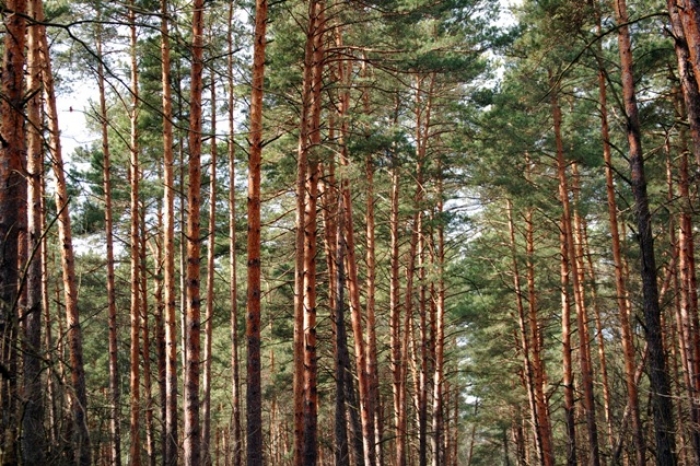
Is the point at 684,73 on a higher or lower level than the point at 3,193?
higher

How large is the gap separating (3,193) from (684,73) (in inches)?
215

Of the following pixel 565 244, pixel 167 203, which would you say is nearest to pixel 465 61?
pixel 565 244

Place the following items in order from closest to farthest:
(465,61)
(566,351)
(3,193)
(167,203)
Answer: (3,193), (167,203), (465,61), (566,351)

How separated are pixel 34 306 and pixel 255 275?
19.9 ft

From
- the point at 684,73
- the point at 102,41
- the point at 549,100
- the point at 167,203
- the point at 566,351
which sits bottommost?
the point at 566,351

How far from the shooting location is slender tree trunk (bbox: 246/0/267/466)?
8.62 meters

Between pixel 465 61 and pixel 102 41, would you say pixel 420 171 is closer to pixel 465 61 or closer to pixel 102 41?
pixel 465 61

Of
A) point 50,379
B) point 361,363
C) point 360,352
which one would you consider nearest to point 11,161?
point 50,379

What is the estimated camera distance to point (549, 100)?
13.7m

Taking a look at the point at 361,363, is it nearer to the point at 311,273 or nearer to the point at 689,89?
the point at 311,273

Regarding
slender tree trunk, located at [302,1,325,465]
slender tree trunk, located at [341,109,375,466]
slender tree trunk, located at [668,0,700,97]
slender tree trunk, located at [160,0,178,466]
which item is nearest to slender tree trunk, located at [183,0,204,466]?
slender tree trunk, located at [160,0,178,466]

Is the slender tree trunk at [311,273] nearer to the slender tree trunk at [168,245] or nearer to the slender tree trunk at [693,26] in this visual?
the slender tree trunk at [168,245]

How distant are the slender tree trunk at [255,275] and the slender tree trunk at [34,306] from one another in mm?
2817

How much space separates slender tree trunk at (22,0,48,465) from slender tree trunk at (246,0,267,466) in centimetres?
282
